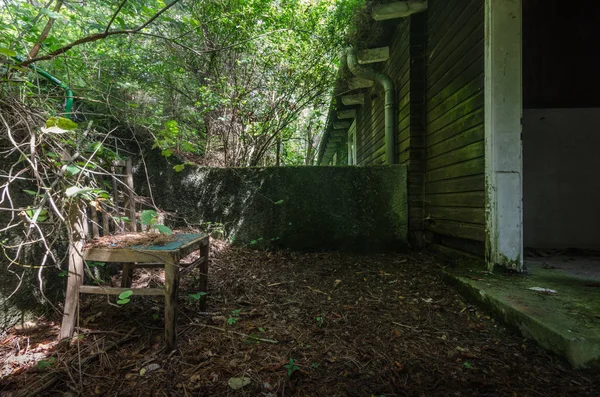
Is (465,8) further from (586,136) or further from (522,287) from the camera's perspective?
(522,287)

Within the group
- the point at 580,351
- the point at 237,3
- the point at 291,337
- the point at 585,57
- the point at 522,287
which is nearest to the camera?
the point at 580,351

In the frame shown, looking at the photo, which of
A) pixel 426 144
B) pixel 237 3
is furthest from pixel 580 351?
pixel 237 3

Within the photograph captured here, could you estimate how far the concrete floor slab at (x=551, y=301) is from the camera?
131 centimetres

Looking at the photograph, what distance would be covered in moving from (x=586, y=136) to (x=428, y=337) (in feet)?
12.1

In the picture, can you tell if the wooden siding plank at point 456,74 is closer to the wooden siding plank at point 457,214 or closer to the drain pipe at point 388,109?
the drain pipe at point 388,109

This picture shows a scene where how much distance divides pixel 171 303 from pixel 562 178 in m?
4.56

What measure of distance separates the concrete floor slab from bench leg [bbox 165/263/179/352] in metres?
1.94

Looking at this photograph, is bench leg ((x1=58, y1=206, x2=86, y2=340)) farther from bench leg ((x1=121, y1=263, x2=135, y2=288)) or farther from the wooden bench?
bench leg ((x1=121, y1=263, x2=135, y2=288))

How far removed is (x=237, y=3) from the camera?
13.6 ft

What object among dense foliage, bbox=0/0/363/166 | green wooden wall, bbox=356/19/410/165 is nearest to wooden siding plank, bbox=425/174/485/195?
green wooden wall, bbox=356/19/410/165

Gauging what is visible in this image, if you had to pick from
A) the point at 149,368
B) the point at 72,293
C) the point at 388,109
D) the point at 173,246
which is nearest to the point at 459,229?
the point at 388,109

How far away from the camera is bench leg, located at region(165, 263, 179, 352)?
1.52 meters

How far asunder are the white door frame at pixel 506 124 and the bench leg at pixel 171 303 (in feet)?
7.88

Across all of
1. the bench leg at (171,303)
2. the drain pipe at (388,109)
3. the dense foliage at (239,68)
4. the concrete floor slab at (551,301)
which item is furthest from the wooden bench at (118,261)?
the drain pipe at (388,109)
